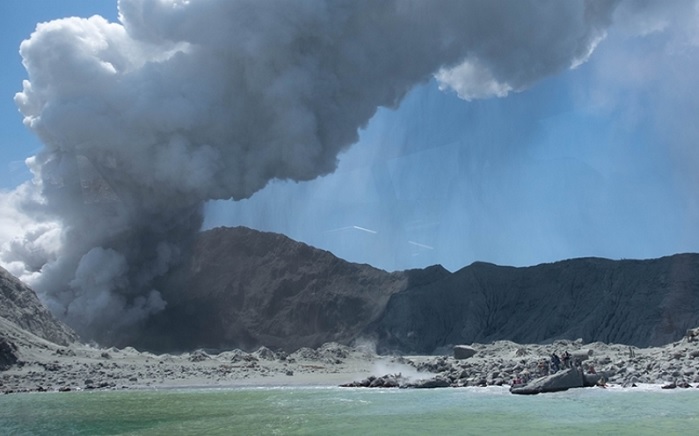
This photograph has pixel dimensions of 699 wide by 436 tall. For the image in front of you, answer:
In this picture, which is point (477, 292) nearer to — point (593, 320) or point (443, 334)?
point (443, 334)

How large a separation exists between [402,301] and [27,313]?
5525cm

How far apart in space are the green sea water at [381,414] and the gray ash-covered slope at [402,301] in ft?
199

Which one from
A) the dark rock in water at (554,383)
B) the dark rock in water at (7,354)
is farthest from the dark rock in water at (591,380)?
the dark rock in water at (7,354)

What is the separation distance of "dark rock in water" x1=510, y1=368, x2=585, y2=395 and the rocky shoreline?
2175mm

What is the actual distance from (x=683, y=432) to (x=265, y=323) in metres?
102

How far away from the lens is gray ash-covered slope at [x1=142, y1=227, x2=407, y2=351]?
114188 mm

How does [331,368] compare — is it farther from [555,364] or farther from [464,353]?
[555,364]

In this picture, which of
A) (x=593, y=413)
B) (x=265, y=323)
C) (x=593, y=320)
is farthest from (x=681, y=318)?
(x=593, y=413)

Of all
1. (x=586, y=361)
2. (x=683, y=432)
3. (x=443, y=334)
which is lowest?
(x=683, y=432)

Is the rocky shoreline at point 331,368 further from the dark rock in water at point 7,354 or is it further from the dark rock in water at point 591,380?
the dark rock in water at point 591,380

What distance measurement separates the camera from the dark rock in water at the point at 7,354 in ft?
222

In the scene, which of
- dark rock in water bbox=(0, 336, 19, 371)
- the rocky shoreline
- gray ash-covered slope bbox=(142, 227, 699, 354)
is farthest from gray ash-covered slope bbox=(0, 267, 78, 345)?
gray ash-covered slope bbox=(142, 227, 699, 354)

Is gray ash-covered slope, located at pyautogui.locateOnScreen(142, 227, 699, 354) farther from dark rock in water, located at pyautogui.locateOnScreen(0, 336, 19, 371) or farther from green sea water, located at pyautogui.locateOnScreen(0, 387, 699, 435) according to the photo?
green sea water, located at pyautogui.locateOnScreen(0, 387, 699, 435)

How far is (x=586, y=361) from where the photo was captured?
170 feet
